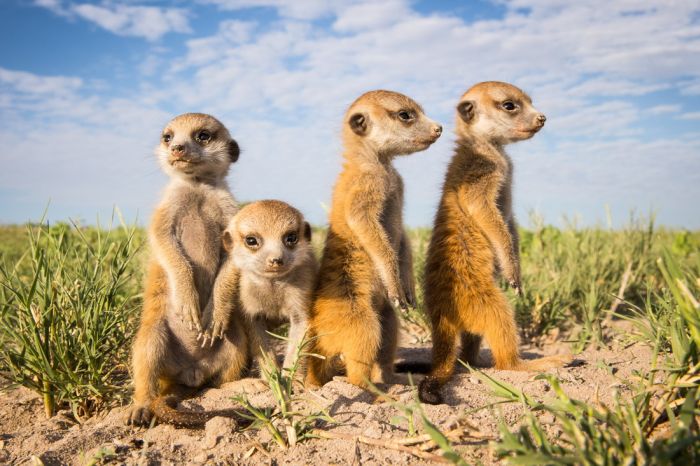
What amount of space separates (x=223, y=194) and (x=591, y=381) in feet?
8.25

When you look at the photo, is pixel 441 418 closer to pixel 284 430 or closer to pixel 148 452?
pixel 284 430

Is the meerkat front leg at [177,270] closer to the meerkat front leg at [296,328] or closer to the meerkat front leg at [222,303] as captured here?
the meerkat front leg at [222,303]

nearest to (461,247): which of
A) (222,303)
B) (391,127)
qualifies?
(391,127)

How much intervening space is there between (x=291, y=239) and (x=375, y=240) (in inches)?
20.0

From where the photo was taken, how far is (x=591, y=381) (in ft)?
10.9

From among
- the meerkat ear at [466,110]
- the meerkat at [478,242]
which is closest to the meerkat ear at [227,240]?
the meerkat at [478,242]

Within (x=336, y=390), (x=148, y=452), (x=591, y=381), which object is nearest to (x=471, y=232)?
(x=591, y=381)

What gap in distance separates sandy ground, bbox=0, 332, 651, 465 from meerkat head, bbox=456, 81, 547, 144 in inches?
67.9

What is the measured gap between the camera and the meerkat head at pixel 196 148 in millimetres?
3789

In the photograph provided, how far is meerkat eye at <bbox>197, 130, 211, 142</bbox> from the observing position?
12.8 ft

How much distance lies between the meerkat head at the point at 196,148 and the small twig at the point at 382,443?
202 cm

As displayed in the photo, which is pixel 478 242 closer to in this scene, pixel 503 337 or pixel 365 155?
pixel 503 337

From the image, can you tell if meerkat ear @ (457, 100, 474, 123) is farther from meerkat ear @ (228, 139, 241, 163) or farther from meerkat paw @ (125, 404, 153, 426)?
meerkat paw @ (125, 404, 153, 426)

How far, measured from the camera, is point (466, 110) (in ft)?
14.6
